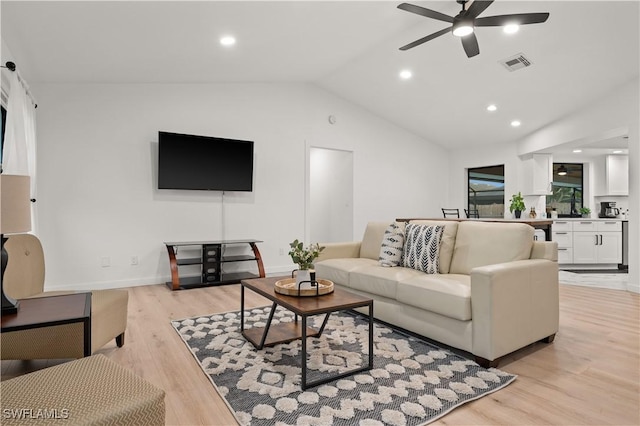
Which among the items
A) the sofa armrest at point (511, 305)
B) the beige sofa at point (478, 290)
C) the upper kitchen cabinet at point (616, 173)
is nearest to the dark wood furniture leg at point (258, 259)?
the beige sofa at point (478, 290)

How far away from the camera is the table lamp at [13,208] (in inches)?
65.4

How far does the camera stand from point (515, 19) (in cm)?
294

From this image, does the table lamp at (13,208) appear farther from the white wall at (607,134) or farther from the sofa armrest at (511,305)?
the white wall at (607,134)

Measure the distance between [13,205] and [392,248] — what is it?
8.99ft

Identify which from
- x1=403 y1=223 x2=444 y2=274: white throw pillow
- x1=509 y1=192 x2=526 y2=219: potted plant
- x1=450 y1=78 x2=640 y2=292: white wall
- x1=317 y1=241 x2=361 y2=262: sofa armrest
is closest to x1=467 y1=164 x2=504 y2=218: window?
x1=450 y1=78 x2=640 y2=292: white wall

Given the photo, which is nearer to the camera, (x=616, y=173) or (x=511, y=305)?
(x=511, y=305)

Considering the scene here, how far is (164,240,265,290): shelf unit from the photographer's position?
4715mm

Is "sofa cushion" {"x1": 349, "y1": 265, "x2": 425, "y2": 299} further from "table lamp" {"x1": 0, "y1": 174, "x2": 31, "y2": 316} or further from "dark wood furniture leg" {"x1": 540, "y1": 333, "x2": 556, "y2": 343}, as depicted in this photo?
"table lamp" {"x1": 0, "y1": 174, "x2": 31, "y2": 316}

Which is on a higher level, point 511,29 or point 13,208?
point 511,29

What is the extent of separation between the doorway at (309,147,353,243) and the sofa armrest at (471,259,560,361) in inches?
166

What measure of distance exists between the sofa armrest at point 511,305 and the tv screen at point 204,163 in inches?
152

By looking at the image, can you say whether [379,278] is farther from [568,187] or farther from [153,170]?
[568,187]

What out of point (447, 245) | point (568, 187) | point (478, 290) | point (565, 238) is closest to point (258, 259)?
point (447, 245)

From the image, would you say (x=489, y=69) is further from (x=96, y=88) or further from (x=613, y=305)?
(x=96, y=88)
